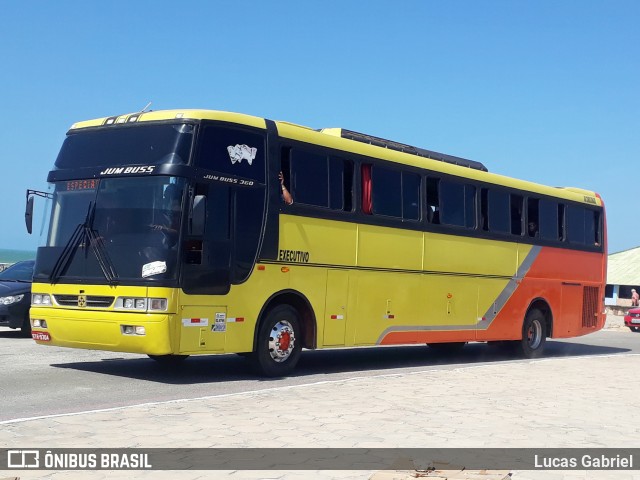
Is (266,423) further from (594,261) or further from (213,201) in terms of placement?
(594,261)

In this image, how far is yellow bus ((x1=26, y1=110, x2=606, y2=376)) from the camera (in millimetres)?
11586

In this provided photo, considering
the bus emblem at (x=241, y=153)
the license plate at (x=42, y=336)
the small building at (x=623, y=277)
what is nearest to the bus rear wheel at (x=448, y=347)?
the bus emblem at (x=241, y=153)

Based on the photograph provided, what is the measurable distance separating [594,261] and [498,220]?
15.7 feet

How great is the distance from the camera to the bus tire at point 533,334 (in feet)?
63.8

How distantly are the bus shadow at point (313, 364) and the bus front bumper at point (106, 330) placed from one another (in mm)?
830

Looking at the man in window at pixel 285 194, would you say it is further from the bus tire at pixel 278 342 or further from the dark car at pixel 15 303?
the dark car at pixel 15 303

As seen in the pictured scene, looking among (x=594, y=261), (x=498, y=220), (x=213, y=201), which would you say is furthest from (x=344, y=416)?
(x=594, y=261)

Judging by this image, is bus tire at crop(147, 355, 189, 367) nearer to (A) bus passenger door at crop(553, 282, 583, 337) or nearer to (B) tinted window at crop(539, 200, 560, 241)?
(B) tinted window at crop(539, 200, 560, 241)

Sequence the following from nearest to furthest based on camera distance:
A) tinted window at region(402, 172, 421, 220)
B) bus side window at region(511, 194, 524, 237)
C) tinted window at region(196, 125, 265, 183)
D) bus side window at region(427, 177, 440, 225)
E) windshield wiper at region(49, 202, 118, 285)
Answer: windshield wiper at region(49, 202, 118, 285), tinted window at region(196, 125, 265, 183), tinted window at region(402, 172, 421, 220), bus side window at region(427, 177, 440, 225), bus side window at region(511, 194, 524, 237)

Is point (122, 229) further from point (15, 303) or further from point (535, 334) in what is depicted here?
point (535, 334)

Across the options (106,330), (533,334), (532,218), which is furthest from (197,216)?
(533,334)

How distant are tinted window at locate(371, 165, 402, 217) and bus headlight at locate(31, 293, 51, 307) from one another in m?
5.55

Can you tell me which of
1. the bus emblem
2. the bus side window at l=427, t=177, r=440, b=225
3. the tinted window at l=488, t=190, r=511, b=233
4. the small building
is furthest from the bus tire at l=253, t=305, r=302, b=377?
the small building

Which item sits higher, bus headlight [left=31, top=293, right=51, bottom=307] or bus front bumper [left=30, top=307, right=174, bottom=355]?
bus headlight [left=31, top=293, right=51, bottom=307]
